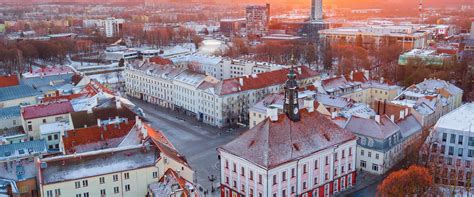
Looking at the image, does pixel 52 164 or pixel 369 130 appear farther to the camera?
pixel 369 130

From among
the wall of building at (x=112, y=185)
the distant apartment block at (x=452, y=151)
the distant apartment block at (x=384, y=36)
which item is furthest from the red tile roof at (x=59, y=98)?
the distant apartment block at (x=384, y=36)

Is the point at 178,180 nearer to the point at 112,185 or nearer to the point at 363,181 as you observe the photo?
the point at 112,185

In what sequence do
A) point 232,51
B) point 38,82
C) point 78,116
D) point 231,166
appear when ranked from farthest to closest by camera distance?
point 232,51 < point 38,82 < point 78,116 < point 231,166

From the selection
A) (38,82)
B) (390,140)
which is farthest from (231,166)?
(38,82)

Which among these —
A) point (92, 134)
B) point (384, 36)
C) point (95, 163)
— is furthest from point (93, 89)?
point (384, 36)

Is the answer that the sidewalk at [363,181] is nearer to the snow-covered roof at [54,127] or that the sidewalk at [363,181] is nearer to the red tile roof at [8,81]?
the snow-covered roof at [54,127]

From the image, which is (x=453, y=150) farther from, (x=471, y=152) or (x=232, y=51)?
(x=232, y=51)
